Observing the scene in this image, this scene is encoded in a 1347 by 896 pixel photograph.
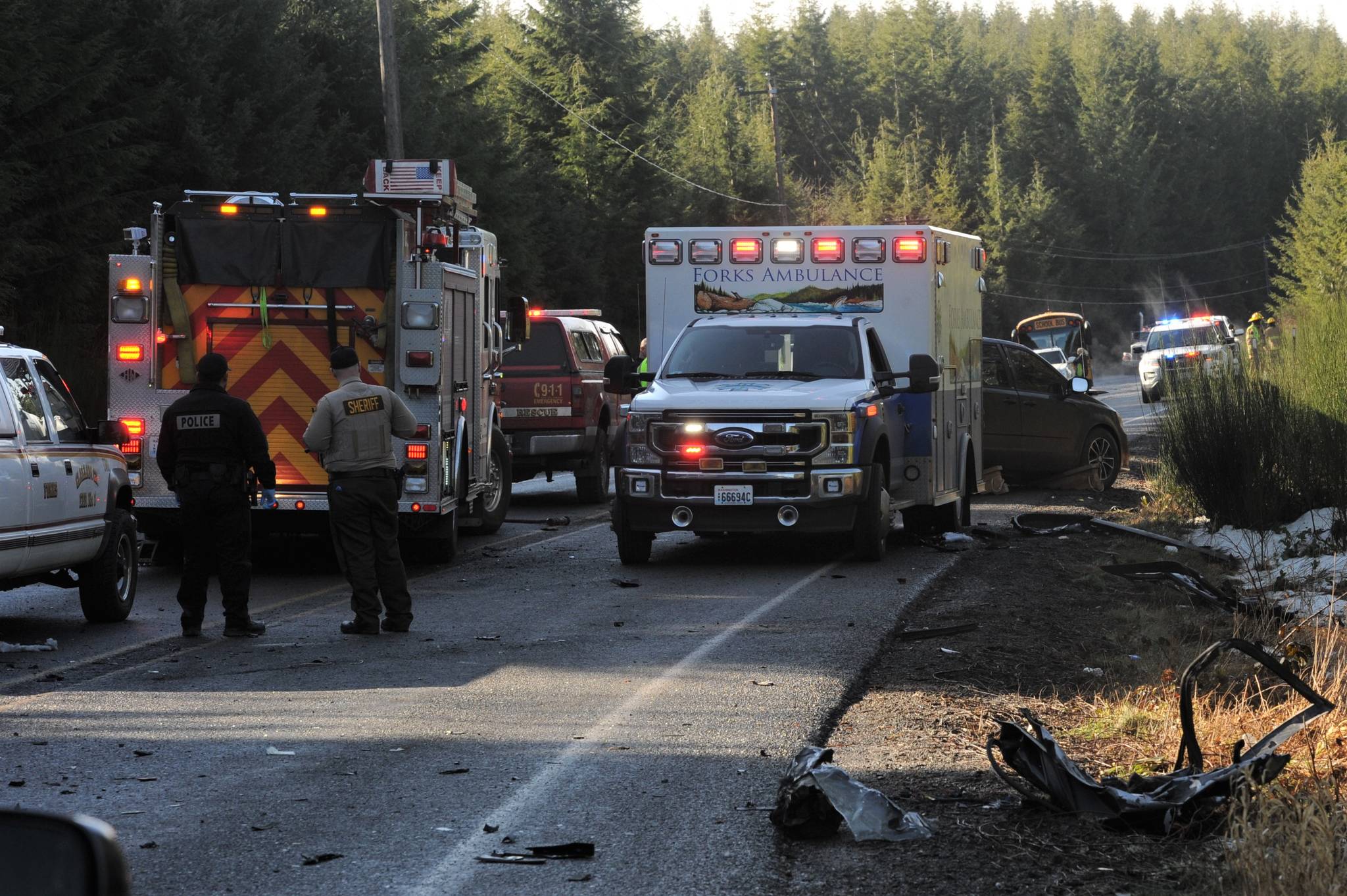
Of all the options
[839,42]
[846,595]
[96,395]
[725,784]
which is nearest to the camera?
[725,784]

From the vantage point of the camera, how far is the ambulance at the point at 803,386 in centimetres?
1344

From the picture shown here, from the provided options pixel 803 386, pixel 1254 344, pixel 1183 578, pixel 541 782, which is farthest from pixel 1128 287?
pixel 541 782

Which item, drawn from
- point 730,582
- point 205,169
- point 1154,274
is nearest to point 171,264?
point 730,582

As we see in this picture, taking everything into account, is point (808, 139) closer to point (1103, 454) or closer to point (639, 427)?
point (1103, 454)

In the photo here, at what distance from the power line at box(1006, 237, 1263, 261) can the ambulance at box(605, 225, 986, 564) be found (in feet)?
260

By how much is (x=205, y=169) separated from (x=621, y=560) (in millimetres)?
16716

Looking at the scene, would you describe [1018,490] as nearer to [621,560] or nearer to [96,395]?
[621,560]

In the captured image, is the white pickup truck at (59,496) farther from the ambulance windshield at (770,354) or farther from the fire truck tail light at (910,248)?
the fire truck tail light at (910,248)

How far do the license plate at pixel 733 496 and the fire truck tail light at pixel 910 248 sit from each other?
317cm

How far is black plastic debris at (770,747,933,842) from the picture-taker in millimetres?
5660

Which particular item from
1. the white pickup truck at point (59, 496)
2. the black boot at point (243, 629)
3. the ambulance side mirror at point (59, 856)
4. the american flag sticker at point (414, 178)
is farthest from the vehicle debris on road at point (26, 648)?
the ambulance side mirror at point (59, 856)

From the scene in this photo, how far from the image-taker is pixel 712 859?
17.7ft

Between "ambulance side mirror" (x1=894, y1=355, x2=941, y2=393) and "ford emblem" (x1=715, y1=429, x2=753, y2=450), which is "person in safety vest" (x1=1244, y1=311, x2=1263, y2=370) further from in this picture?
"ford emblem" (x1=715, y1=429, x2=753, y2=450)

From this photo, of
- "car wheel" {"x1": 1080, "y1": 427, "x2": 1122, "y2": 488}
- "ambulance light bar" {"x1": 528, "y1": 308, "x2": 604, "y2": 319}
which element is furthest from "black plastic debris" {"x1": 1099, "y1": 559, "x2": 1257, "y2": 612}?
"ambulance light bar" {"x1": 528, "y1": 308, "x2": 604, "y2": 319}
